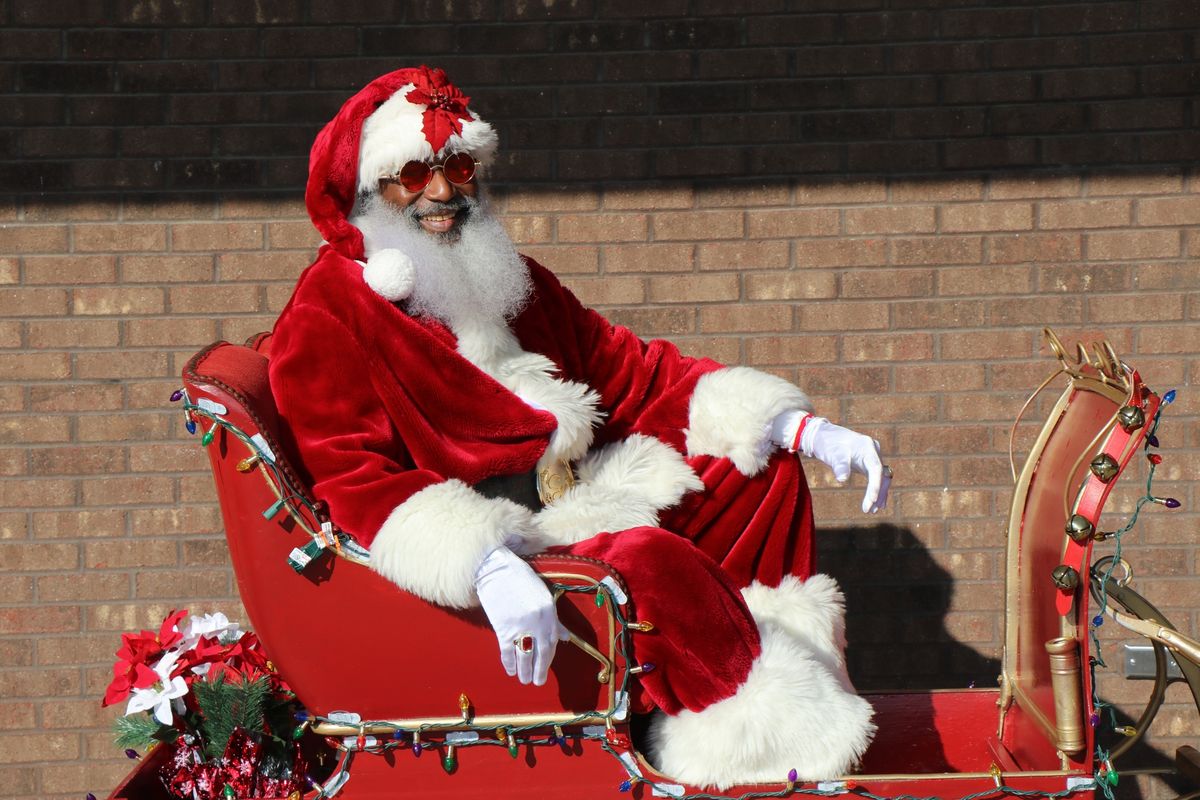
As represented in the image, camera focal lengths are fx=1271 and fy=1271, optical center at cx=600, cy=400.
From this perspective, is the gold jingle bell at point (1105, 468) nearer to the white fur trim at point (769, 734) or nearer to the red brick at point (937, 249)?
the white fur trim at point (769, 734)

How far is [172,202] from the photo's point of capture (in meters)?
3.97

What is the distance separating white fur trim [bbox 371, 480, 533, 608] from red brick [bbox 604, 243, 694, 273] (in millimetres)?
1653

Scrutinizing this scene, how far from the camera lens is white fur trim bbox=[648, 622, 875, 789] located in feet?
8.18

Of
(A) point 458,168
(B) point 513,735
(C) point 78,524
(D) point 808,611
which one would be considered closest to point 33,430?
(C) point 78,524

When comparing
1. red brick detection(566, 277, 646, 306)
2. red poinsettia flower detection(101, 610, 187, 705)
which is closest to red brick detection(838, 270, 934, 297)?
red brick detection(566, 277, 646, 306)

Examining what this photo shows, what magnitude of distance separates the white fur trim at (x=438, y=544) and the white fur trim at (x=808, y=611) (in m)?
0.70

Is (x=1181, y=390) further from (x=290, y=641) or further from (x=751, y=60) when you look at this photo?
(x=290, y=641)

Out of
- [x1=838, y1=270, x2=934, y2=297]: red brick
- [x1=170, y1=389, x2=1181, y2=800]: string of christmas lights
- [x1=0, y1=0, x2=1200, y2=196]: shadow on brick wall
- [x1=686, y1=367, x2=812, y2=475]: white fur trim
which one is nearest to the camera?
[x1=170, y1=389, x2=1181, y2=800]: string of christmas lights

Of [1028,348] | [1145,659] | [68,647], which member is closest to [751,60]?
[1028,348]

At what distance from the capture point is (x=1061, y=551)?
8.16 feet

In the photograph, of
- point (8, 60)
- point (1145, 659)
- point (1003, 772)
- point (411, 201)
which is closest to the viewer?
point (1003, 772)

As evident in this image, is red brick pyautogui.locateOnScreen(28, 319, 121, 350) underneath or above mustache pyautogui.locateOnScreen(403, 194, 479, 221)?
underneath

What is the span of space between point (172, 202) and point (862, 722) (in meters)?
2.66

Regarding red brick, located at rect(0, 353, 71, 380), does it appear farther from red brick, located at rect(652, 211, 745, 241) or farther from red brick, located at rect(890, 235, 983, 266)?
red brick, located at rect(890, 235, 983, 266)
